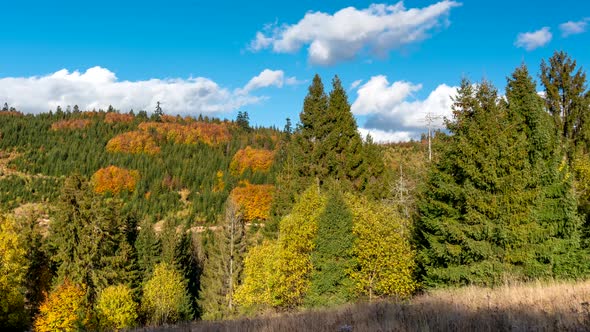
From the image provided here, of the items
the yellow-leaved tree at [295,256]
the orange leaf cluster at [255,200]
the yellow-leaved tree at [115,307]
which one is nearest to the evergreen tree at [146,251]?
the yellow-leaved tree at [115,307]

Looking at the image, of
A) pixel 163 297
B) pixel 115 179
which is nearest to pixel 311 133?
pixel 163 297

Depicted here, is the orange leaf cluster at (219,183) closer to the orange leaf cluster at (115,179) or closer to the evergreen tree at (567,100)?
the orange leaf cluster at (115,179)

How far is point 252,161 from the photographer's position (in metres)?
166

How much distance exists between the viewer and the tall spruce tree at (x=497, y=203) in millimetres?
16922

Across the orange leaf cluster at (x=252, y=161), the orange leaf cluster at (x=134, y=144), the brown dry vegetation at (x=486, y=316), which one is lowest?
the brown dry vegetation at (x=486, y=316)

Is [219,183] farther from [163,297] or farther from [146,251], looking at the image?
[163,297]

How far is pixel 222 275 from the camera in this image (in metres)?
47.3

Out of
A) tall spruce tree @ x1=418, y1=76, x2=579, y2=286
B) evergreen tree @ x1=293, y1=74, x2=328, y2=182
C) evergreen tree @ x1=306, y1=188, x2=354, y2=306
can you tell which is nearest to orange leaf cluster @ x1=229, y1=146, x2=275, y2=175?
evergreen tree @ x1=293, y1=74, x2=328, y2=182

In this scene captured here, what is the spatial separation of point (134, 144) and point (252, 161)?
6469 centimetres

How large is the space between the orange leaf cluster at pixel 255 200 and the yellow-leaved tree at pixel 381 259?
10004 cm

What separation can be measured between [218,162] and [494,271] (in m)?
159

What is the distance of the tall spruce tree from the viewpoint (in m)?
16.9

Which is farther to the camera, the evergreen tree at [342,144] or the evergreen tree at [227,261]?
the evergreen tree at [227,261]

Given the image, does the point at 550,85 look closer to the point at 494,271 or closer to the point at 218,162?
the point at 494,271
